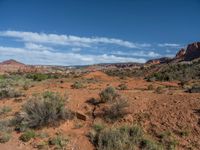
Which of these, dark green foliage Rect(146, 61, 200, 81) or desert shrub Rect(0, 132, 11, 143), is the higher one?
dark green foliage Rect(146, 61, 200, 81)

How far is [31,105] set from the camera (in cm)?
1277

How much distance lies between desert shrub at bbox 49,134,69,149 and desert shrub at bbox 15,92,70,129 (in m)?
1.54

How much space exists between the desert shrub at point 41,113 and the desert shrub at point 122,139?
216cm

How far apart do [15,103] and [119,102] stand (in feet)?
21.0

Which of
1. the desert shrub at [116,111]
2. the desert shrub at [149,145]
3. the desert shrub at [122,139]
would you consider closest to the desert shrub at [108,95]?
the desert shrub at [116,111]

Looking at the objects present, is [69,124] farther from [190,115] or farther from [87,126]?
[190,115]

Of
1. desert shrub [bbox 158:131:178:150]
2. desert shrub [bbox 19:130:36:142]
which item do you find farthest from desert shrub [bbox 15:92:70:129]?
desert shrub [bbox 158:131:178:150]

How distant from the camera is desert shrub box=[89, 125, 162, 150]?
380 inches

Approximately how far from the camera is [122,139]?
33.0ft

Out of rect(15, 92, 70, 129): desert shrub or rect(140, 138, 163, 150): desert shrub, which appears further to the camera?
rect(15, 92, 70, 129): desert shrub

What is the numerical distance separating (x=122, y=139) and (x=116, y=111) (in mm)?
2052

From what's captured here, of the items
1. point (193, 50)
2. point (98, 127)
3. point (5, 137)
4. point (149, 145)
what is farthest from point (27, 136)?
point (193, 50)

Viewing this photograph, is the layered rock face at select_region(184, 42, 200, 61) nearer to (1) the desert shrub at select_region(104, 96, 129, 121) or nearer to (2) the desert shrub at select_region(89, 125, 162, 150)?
(1) the desert shrub at select_region(104, 96, 129, 121)

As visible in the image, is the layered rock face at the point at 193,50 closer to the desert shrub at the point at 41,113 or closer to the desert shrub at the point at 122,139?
the desert shrub at the point at 41,113
